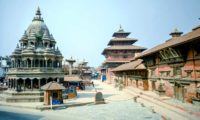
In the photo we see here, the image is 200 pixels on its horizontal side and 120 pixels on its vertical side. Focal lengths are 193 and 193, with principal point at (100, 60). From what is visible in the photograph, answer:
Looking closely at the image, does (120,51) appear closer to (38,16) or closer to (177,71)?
(38,16)

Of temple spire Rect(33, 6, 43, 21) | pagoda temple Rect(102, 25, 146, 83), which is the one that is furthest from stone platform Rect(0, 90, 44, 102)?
pagoda temple Rect(102, 25, 146, 83)

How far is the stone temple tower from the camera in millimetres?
28859

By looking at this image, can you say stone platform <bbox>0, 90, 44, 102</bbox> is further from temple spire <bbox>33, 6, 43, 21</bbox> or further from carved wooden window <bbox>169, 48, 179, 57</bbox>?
carved wooden window <bbox>169, 48, 179, 57</bbox>

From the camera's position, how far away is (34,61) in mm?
29828

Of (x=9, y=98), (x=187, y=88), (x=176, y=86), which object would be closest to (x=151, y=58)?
(x=176, y=86)

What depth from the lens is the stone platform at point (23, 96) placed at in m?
27.1

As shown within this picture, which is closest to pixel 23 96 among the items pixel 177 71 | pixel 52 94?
pixel 52 94

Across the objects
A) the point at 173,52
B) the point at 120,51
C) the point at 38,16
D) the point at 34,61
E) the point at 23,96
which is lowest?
the point at 23,96

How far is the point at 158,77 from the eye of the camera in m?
26.4

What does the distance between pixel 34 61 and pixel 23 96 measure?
18.0 ft

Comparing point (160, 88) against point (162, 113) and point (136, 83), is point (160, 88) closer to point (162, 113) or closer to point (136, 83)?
point (162, 113)

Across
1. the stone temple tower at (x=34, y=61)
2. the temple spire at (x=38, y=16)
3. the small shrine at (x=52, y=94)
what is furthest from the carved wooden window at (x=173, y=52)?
the temple spire at (x=38, y=16)

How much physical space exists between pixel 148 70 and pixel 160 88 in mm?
6790

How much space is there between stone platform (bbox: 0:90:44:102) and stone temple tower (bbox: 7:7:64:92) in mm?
830
